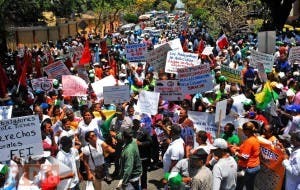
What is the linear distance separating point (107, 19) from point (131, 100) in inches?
1985

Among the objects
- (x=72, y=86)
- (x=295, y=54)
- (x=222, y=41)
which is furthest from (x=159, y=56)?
(x=222, y=41)

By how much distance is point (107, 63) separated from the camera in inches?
748

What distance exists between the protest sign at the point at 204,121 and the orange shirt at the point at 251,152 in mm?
1226

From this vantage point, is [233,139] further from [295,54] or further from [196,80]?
[295,54]

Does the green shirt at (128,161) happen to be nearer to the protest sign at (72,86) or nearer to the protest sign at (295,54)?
the protest sign at (72,86)

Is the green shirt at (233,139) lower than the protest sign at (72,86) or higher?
lower

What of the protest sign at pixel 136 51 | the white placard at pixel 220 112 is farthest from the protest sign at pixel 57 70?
the white placard at pixel 220 112

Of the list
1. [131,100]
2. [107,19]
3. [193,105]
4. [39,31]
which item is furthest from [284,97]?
[107,19]

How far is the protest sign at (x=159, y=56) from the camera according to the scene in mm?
13648

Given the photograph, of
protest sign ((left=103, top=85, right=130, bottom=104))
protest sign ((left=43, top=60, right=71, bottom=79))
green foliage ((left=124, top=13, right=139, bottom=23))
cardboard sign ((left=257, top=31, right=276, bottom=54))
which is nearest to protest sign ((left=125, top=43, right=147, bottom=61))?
protest sign ((left=43, top=60, right=71, bottom=79))

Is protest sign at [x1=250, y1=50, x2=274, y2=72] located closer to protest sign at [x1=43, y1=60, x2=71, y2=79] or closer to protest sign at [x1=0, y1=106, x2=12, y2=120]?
protest sign at [x1=43, y1=60, x2=71, y2=79]

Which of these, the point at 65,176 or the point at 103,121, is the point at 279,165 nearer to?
the point at 65,176

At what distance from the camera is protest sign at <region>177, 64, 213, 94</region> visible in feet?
35.3

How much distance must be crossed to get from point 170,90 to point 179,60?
2.41 metres
